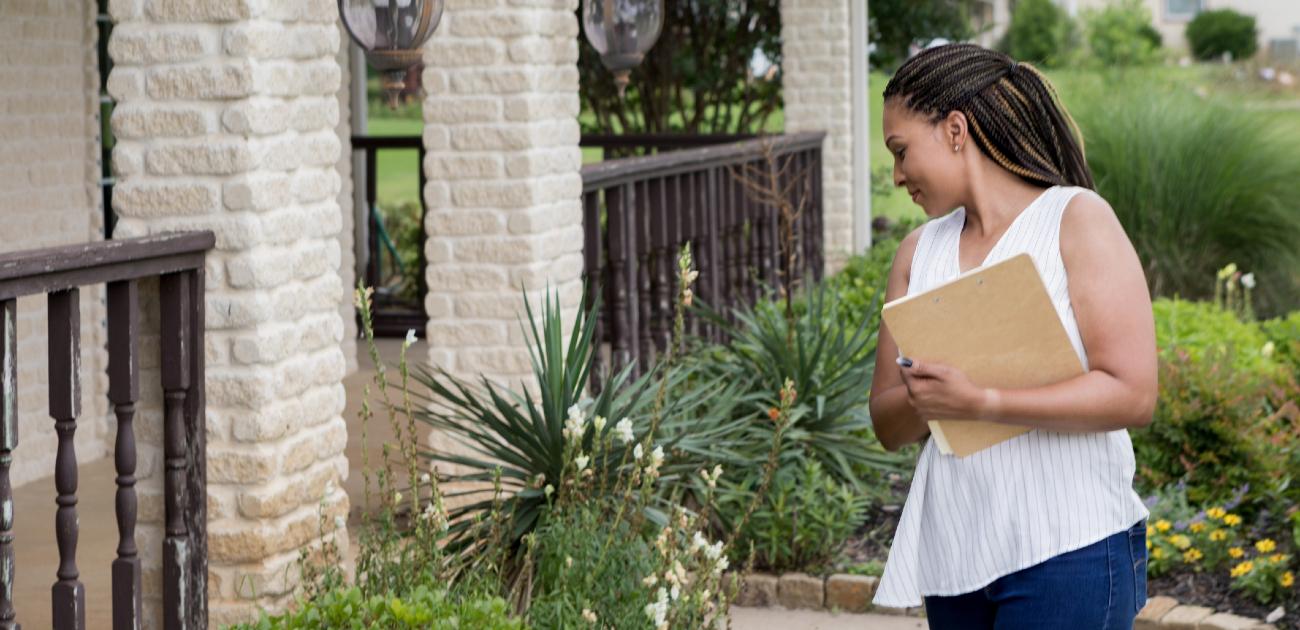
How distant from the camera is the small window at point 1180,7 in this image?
51.0 m

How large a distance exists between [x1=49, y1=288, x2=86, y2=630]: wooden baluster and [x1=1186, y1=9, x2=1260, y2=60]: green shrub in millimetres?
41081

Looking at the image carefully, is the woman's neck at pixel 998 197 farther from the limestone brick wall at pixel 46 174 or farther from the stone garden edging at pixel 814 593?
the limestone brick wall at pixel 46 174

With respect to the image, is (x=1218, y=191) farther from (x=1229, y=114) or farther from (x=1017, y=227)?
(x=1017, y=227)

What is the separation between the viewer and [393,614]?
3.26 meters

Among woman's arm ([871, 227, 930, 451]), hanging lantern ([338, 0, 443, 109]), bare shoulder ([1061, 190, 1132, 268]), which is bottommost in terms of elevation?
woman's arm ([871, 227, 930, 451])

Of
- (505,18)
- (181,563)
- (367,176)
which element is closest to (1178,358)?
(505,18)

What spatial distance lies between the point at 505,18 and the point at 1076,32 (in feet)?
92.0

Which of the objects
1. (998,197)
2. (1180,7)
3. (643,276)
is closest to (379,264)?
(643,276)

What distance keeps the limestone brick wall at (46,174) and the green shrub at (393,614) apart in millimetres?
3150

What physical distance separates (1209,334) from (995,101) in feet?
17.6

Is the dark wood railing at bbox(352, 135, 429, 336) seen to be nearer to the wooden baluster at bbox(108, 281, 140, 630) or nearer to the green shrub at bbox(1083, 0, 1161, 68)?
the wooden baluster at bbox(108, 281, 140, 630)

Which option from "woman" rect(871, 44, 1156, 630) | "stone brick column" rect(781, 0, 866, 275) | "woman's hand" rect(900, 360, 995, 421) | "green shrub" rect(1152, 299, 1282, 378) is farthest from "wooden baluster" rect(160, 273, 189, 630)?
"stone brick column" rect(781, 0, 866, 275)

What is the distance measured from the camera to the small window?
2007 inches

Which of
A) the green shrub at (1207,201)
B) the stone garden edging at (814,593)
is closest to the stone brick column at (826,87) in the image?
the green shrub at (1207,201)
